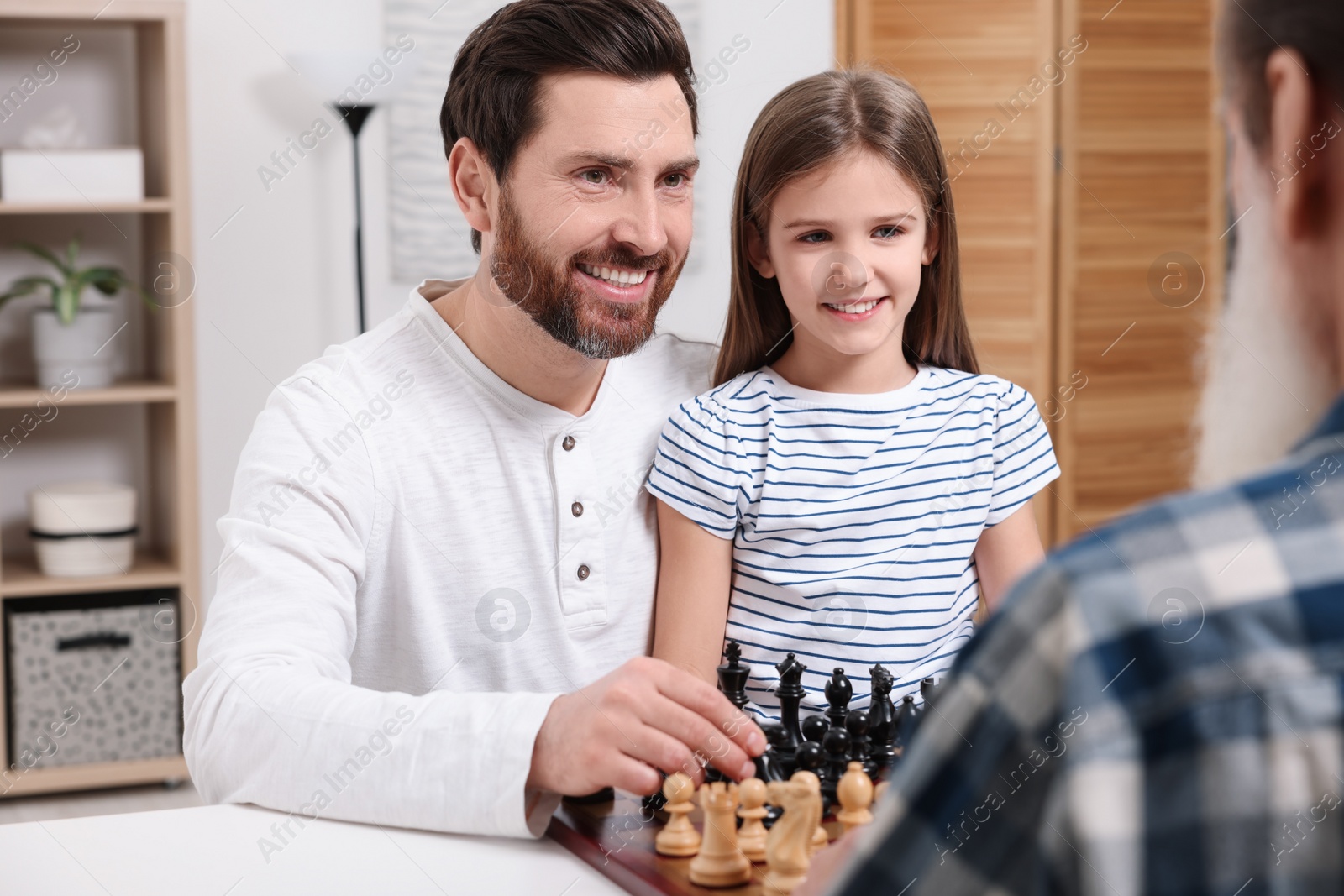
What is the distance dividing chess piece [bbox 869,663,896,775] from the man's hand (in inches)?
4.6

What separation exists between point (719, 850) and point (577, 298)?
82 centimetres

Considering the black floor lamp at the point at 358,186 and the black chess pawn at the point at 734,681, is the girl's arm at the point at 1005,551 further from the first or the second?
the black floor lamp at the point at 358,186

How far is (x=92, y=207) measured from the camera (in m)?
3.40

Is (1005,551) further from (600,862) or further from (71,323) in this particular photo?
(71,323)

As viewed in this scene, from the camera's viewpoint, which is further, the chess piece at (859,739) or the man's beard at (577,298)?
the man's beard at (577,298)

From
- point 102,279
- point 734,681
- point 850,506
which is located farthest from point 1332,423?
point 102,279

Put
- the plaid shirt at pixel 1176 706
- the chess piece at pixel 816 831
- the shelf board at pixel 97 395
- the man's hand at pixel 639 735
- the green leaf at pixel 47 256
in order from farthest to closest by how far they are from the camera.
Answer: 1. the green leaf at pixel 47 256
2. the shelf board at pixel 97 395
3. the man's hand at pixel 639 735
4. the chess piece at pixel 816 831
5. the plaid shirt at pixel 1176 706

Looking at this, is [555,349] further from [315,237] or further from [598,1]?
[315,237]

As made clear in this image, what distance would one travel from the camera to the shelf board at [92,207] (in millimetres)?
3383

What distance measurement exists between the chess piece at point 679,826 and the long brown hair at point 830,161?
29.9 inches

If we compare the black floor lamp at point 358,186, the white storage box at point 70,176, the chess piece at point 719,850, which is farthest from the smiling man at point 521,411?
the white storage box at point 70,176

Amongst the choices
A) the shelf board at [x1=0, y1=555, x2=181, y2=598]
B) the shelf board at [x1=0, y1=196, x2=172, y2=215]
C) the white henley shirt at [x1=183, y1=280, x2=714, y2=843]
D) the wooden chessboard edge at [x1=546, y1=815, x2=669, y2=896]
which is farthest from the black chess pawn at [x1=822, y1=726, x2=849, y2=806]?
the shelf board at [x1=0, y1=196, x2=172, y2=215]

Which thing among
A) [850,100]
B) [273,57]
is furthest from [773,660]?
[273,57]

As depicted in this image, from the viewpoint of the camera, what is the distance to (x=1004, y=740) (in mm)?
479
